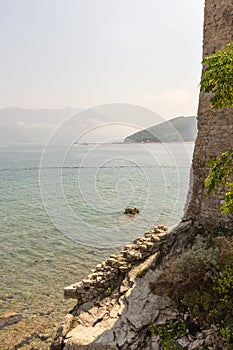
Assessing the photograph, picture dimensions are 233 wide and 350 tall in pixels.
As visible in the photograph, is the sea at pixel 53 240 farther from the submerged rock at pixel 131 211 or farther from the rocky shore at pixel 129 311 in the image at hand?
the rocky shore at pixel 129 311

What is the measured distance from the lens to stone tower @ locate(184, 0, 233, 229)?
1306 cm

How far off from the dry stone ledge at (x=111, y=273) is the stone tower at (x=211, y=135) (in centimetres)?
195

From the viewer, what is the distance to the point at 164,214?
103 feet

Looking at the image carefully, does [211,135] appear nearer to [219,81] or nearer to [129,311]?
[219,81]

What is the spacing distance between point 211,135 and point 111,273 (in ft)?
22.8

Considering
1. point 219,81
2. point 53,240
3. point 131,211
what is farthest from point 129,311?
point 131,211

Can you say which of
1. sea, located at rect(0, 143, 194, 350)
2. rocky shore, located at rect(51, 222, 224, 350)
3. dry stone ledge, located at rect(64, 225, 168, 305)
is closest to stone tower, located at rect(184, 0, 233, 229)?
rocky shore, located at rect(51, 222, 224, 350)

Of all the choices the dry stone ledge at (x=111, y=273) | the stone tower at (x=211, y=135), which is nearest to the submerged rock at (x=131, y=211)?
the stone tower at (x=211, y=135)

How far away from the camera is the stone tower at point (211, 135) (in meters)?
13.1

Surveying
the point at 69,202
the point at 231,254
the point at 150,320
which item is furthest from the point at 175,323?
the point at 69,202

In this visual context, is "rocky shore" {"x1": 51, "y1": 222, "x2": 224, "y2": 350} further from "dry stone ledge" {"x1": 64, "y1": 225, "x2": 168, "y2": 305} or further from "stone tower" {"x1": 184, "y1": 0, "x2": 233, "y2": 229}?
"stone tower" {"x1": 184, "y1": 0, "x2": 233, "y2": 229}

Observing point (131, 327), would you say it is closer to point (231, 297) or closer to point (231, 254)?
point (231, 297)

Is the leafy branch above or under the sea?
above

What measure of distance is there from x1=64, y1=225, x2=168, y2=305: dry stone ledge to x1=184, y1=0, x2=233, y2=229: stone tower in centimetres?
195
